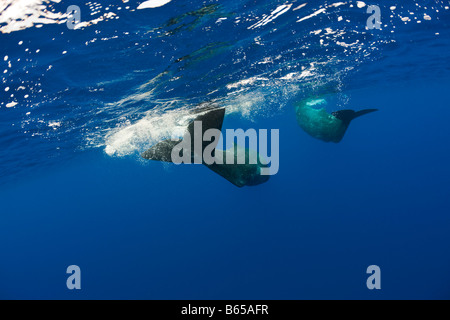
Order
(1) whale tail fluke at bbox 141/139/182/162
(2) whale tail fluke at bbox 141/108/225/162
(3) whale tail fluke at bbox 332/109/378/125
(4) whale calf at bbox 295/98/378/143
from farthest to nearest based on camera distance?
(4) whale calf at bbox 295/98/378/143 → (3) whale tail fluke at bbox 332/109/378/125 → (1) whale tail fluke at bbox 141/139/182/162 → (2) whale tail fluke at bbox 141/108/225/162

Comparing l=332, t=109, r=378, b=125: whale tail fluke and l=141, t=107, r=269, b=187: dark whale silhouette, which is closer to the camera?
l=141, t=107, r=269, b=187: dark whale silhouette

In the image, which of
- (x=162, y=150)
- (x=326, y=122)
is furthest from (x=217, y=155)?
(x=326, y=122)

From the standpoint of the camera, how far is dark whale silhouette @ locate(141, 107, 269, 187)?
5.91 metres

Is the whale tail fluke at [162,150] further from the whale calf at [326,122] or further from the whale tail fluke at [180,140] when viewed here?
the whale calf at [326,122]

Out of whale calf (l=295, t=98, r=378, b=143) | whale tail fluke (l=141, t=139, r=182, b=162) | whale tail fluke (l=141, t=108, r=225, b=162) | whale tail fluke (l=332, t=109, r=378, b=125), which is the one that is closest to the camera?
whale tail fluke (l=141, t=108, r=225, b=162)

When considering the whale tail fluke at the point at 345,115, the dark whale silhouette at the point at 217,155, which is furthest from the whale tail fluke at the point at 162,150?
the whale tail fluke at the point at 345,115

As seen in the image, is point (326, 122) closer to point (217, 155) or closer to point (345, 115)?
point (345, 115)

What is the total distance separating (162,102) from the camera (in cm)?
1329

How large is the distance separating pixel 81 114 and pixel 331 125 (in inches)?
518

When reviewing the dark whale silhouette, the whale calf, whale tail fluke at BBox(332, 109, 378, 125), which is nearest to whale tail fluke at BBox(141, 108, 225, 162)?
the dark whale silhouette

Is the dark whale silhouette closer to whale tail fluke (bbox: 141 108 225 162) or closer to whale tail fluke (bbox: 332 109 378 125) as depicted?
whale tail fluke (bbox: 141 108 225 162)

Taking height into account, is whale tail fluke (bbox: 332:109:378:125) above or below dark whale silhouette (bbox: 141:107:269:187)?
above
